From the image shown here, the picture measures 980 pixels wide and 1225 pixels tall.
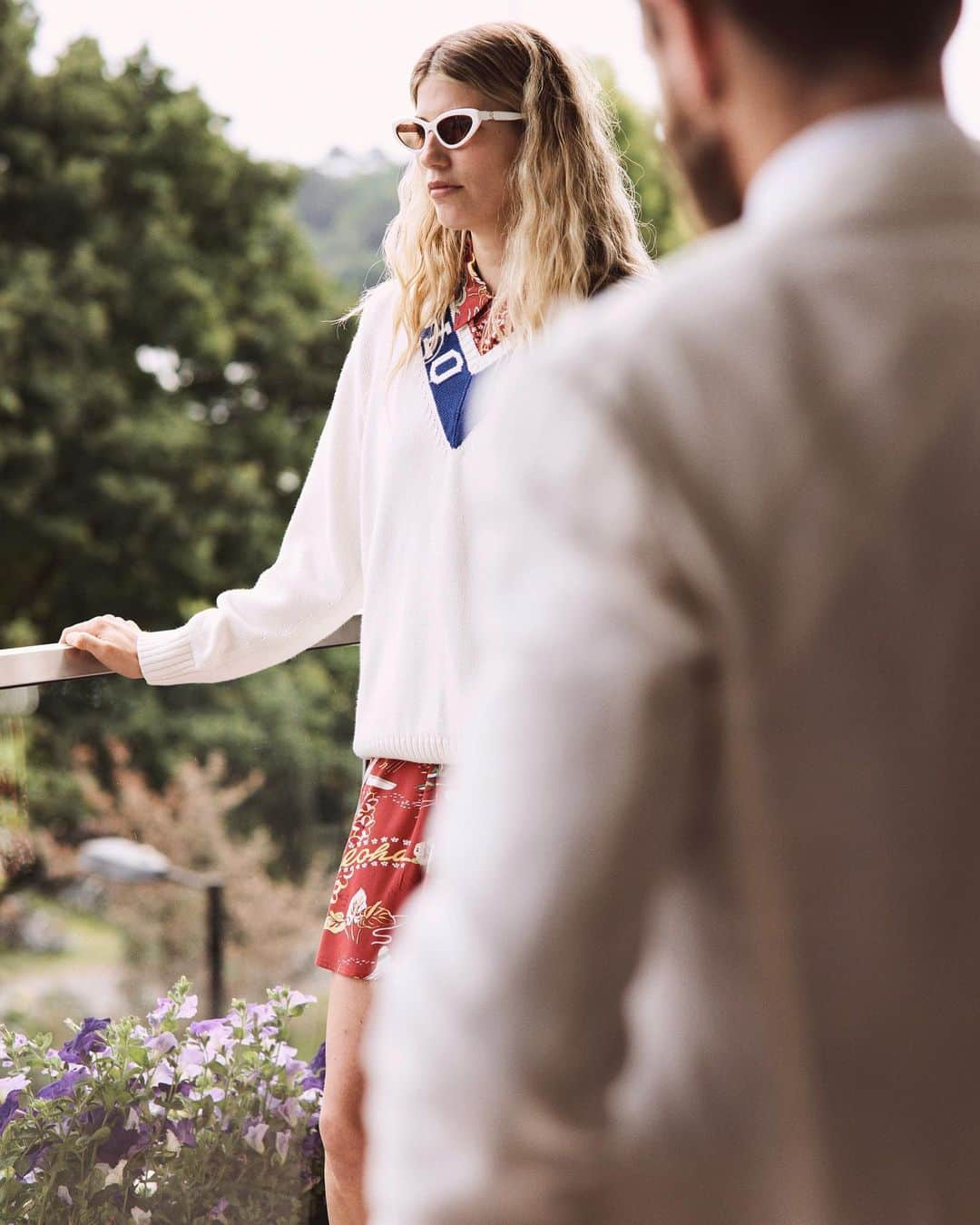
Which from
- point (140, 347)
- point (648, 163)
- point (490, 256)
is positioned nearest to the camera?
point (490, 256)

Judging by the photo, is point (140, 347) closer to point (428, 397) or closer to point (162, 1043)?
point (162, 1043)

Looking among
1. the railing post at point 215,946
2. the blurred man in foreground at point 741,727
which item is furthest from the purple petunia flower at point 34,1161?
the blurred man in foreground at point 741,727

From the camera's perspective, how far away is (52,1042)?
72.1 inches

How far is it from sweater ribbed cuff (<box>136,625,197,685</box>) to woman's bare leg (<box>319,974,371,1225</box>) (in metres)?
0.43

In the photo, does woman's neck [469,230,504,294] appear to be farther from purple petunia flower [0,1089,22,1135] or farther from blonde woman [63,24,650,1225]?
purple petunia flower [0,1089,22,1135]

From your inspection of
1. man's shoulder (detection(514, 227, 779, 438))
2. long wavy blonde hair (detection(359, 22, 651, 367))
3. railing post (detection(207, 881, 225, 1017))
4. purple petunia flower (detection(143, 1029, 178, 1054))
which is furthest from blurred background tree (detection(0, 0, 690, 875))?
man's shoulder (detection(514, 227, 779, 438))

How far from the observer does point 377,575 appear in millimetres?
1675

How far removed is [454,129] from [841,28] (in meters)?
1.21

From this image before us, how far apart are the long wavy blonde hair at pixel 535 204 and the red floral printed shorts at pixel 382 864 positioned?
463 mm

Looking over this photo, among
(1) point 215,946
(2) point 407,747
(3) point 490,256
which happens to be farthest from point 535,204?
(1) point 215,946

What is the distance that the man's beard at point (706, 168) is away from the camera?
58 cm

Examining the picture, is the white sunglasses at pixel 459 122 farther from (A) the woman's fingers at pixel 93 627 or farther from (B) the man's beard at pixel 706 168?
(B) the man's beard at pixel 706 168

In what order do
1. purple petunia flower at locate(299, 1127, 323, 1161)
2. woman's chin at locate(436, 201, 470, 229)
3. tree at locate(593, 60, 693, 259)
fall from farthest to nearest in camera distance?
tree at locate(593, 60, 693, 259), purple petunia flower at locate(299, 1127, 323, 1161), woman's chin at locate(436, 201, 470, 229)

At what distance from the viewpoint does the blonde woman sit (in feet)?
5.33
